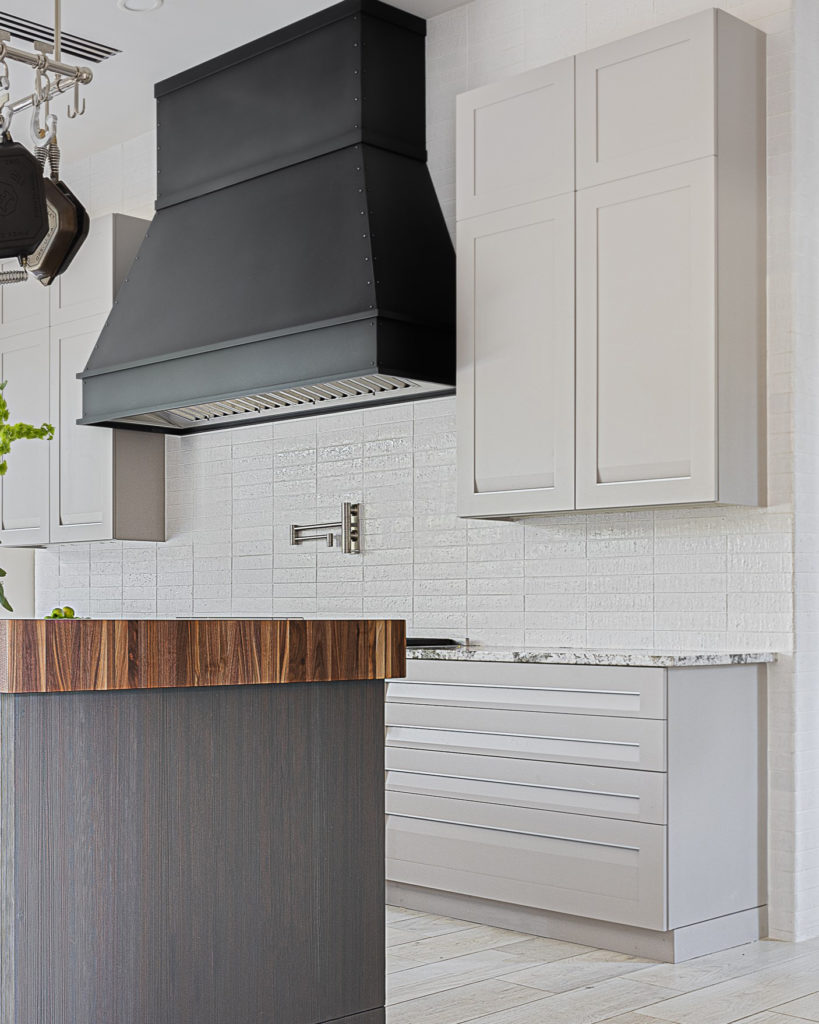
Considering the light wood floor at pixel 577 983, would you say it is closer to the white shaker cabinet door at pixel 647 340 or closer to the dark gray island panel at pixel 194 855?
the dark gray island panel at pixel 194 855

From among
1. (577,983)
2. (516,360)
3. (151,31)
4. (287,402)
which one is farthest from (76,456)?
(577,983)

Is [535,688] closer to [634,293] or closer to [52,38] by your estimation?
[634,293]

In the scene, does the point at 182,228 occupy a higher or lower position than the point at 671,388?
higher

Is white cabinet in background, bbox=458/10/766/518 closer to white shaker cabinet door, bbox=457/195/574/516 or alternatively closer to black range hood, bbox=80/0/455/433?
white shaker cabinet door, bbox=457/195/574/516

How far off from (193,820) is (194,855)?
0.05 meters

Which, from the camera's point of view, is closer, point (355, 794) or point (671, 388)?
point (355, 794)

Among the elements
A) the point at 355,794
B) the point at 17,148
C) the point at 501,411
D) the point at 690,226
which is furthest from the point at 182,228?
the point at 355,794

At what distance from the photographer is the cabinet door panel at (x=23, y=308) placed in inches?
227

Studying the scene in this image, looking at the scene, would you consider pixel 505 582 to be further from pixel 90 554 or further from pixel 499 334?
pixel 90 554

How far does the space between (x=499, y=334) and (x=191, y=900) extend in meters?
2.40

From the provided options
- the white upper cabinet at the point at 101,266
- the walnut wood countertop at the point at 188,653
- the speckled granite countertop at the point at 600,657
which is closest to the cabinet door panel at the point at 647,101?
the speckled granite countertop at the point at 600,657

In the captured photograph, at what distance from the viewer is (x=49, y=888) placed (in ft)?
5.39

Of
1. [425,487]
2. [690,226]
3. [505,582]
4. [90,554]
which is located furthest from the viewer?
[90,554]

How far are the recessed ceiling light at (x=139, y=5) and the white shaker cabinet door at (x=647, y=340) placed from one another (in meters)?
1.80
